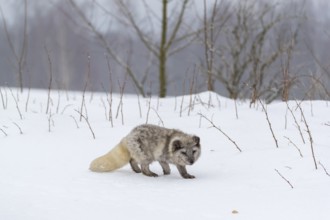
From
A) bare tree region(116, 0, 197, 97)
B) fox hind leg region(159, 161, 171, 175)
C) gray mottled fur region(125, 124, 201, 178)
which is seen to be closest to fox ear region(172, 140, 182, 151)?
gray mottled fur region(125, 124, 201, 178)

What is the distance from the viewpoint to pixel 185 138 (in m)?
5.54

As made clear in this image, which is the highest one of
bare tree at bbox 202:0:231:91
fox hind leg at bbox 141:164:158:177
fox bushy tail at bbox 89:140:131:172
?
bare tree at bbox 202:0:231:91

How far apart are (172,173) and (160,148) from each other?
39 cm

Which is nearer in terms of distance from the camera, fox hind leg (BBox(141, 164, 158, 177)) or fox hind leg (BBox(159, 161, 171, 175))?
fox hind leg (BBox(141, 164, 158, 177))

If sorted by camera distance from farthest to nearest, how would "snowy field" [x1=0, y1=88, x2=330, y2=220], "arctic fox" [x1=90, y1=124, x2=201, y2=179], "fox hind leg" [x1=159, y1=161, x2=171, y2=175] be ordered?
"fox hind leg" [x1=159, y1=161, x2=171, y2=175] < "arctic fox" [x1=90, y1=124, x2=201, y2=179] < "snowy field" [x1=0, y1=88, x2=330, y2=220]

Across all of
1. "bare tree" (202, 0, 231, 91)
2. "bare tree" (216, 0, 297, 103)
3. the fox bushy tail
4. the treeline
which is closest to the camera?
the fox bushy tail

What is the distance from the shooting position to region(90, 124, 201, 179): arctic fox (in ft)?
17.7

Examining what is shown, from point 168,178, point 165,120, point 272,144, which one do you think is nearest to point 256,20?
point 165,120

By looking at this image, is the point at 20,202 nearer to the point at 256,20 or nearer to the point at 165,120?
the point at 165,120

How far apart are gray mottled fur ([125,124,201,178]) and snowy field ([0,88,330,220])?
0.58 ft

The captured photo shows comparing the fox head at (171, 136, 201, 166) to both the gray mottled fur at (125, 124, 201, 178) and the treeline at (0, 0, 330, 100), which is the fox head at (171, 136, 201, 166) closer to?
the gray mottled fur at (125, 124, 201, 178)

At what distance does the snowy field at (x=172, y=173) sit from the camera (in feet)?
12.8

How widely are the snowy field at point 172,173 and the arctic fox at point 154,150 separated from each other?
150mm

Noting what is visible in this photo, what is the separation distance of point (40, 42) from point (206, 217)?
27908 millimetres
